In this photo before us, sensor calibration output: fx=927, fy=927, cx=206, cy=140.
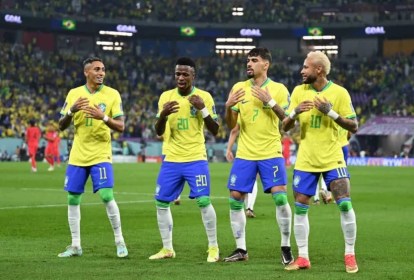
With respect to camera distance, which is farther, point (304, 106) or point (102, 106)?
point (102, 106)

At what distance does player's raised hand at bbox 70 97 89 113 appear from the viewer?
12625mm

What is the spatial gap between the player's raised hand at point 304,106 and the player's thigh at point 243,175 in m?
1.40

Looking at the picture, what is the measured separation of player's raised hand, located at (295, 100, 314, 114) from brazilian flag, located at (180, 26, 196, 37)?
6986 centimetres

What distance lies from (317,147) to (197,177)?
1.87m

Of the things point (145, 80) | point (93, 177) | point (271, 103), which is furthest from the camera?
point (145, 80)

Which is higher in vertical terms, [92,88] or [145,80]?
[145,80]

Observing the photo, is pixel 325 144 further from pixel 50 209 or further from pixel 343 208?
pixel 50 209

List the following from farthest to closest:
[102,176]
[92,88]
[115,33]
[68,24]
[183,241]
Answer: [115,33]
[68,24]
[183,241]
[92,88]
[102,176]

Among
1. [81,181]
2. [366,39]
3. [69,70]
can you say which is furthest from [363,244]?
[366,39]

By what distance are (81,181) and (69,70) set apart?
62.0 metres

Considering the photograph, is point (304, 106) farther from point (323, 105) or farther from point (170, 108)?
point (170, 108)

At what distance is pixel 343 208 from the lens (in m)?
11.5

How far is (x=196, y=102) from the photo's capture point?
12453 mm

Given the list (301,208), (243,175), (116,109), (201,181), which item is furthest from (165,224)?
(301,208)
